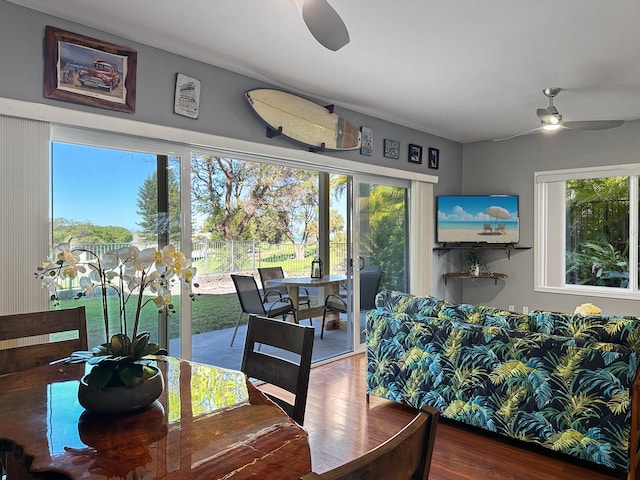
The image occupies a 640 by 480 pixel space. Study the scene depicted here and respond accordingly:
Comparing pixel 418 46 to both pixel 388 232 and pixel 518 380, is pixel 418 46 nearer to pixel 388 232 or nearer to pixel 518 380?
pixel 518 380

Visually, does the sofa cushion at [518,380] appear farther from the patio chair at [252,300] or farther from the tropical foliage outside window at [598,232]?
the tropical foliage outside window at [598,232]

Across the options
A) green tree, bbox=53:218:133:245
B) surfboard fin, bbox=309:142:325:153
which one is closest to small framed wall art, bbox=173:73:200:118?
green tree, bbox=53:218:133:245

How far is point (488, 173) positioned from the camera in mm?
6047

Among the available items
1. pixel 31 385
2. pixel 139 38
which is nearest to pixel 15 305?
pixel 31 385

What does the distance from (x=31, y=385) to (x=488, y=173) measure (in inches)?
228

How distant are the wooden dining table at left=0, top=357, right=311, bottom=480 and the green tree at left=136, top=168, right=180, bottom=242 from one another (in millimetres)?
1668

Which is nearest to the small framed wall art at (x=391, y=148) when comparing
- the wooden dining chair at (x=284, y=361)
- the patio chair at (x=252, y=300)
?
the patio chair at (x=252, y=300)

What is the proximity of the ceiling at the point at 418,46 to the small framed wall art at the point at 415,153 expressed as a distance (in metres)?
0.92

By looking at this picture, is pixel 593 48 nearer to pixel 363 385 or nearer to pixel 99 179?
pixel 363 385

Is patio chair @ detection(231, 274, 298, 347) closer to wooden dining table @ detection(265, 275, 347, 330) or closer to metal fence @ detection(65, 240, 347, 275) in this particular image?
wooden dining table @ detection(265, 275, 347, 330)

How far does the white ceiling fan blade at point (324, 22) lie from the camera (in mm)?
1790

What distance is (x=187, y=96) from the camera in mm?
3170

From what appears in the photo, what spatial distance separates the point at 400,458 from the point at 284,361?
3.30ft

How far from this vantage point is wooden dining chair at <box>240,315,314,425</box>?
1.58 m
